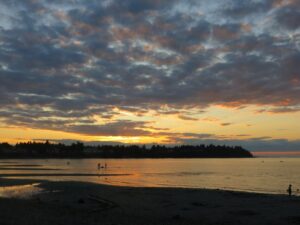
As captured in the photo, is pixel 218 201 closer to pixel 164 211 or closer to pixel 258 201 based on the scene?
pixel 258 201

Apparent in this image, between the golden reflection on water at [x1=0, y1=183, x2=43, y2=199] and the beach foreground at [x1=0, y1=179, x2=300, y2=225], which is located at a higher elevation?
the beach foreground at [x1=0, y1=179, x2=300, y2=225]

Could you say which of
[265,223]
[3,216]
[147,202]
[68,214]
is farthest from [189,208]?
[3,216]

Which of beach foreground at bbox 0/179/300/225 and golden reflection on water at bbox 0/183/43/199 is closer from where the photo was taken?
beach foreground at bbox 0/179/300/225

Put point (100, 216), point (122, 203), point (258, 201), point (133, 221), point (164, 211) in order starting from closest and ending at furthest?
point (133, 221) < point (100, 216) < point (164, 211) < point (122, 203) < point (258, 201)

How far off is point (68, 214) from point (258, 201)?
17.7 meters

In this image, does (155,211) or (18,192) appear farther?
(18,192)

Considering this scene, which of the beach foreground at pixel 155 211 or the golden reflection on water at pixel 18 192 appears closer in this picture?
the beach foreground at pixel 155 211

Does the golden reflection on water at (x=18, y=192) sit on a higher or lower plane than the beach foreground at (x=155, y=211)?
lower

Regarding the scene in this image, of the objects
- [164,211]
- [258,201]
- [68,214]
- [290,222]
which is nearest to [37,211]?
[68,214]

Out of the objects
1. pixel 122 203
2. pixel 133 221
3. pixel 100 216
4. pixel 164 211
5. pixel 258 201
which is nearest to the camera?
pixel 133 221

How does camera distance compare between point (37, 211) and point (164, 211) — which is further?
point (164, 211)

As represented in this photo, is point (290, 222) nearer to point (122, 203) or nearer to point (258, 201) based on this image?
point (258, 201)

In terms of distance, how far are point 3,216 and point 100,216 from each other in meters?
5.65

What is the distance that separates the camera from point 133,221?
2327 centimetres
